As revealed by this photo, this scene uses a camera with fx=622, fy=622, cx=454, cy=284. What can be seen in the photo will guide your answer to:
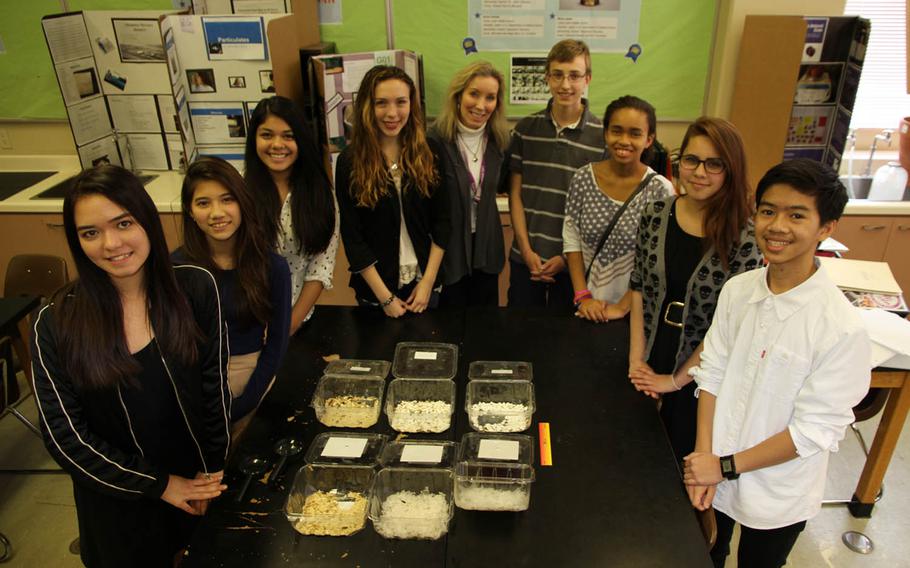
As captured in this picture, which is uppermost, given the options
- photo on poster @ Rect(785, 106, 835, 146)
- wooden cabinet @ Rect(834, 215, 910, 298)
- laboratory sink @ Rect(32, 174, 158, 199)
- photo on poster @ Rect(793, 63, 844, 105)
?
photo on poster @ Rect(793, 63, 844, 105)

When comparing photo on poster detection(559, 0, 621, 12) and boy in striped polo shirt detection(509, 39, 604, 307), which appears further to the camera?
photo on poster detection(559, 0, 621, 12)

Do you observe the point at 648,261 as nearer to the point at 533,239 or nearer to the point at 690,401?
the point at 690,401

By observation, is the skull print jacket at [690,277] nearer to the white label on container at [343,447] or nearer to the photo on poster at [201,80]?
the white label on container at [343,447]

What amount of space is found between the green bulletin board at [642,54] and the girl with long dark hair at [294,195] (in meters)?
1.66

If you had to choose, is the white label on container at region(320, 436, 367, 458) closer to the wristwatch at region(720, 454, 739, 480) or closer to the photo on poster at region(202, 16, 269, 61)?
the wristwatch at region(720, 454, 739, 480)

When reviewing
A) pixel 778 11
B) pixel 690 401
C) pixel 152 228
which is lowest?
pixel 690 401

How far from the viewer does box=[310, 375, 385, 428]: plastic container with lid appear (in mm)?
1762

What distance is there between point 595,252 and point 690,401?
693mm

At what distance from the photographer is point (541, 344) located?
6.88 feet

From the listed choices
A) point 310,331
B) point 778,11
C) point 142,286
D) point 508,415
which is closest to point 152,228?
point 142,286

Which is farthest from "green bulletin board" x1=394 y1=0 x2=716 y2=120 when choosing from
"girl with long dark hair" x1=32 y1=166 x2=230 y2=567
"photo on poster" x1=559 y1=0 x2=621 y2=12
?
"girl with long dark hair" x1=32 y1=166 x2=230 y2=567

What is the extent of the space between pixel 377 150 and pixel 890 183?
A: 303 cm

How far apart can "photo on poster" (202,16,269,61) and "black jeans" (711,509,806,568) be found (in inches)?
116

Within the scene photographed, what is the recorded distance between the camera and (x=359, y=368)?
196cm
